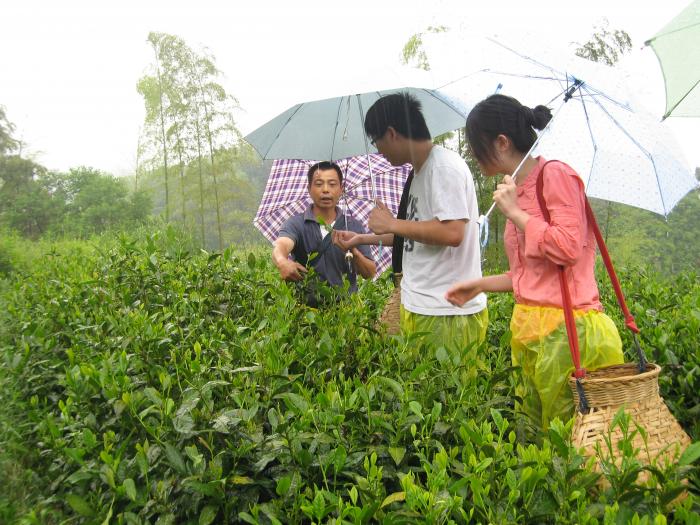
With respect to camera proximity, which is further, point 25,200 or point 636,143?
point 25,200

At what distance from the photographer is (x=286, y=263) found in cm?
289

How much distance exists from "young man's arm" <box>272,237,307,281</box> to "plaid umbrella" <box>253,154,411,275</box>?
528 millimetres

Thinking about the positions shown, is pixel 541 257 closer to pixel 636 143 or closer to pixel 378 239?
pixel 636 143

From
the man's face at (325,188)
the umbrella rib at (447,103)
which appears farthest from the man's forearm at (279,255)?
the umbrella rib at (447,103)

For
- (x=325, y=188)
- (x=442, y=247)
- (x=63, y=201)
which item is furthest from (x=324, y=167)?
(x=63, y=201)

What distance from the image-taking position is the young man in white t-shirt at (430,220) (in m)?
2.29

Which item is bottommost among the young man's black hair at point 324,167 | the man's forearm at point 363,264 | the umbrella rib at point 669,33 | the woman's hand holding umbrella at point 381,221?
the man's forearm at point 363,264

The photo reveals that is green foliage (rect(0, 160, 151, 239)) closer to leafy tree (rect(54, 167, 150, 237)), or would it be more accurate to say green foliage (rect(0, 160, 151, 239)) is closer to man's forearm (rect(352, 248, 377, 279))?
leafy tree (rect(54, 167, 150, 237))

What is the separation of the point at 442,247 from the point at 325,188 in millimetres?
960

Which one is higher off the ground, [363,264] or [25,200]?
[25,200]

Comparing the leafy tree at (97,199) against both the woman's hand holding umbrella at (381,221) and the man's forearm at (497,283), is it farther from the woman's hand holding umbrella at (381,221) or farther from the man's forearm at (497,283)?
the man's forearm at (497,283)

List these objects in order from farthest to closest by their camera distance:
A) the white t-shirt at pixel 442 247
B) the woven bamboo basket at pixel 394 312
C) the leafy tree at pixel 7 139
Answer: the leafy tree at pixel 7 139 → the woven bamboo basket at pixel 394 312 → the white t-shirt at pixel 442 247

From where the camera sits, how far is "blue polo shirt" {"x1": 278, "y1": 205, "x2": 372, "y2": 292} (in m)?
3.13

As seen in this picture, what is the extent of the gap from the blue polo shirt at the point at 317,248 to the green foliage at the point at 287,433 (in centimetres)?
25
